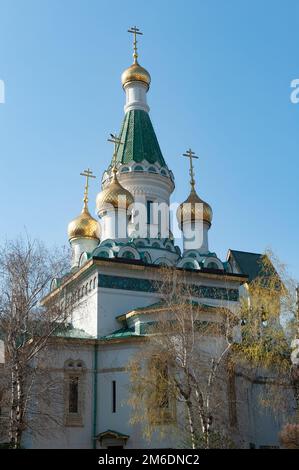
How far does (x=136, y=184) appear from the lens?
24469 millimetres

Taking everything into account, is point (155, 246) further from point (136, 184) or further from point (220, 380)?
point (220, 380)

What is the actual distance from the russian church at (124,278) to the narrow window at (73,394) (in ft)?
0.10

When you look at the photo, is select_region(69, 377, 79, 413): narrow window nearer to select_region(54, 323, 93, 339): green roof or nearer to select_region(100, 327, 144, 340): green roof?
select_region(54, 323, 93, 339): green roof

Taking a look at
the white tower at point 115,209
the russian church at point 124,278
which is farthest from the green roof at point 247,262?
the white tower at point 115,209

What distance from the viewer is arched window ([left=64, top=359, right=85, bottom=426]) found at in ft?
62.1

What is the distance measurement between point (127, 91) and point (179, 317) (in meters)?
13.6

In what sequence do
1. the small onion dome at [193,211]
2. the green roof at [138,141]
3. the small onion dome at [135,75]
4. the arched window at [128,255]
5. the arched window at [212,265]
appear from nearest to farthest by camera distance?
1. the arched window at [128,255]
2. the arched window at [212,265]
3. the small onion dome at [193,211]
4. the green roof at [138,141]
5. the small onion dome at [135,75]

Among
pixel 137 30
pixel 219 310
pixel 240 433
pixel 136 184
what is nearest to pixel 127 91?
pixel 137 30

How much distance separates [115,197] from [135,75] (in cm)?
616

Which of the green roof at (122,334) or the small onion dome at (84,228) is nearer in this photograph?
the green roof at (122,334)

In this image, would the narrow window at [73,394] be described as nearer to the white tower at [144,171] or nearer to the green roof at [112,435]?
the green roof at [112,435]

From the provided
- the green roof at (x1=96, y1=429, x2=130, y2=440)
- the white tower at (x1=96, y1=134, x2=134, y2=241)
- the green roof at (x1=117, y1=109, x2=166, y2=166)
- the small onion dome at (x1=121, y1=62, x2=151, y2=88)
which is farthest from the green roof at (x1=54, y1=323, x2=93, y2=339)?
the small onion dome at (x1=121, y1=62, x2=151, y2=88)

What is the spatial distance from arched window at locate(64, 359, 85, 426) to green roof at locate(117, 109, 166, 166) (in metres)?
8.52

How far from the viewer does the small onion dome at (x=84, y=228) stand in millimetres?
24953
